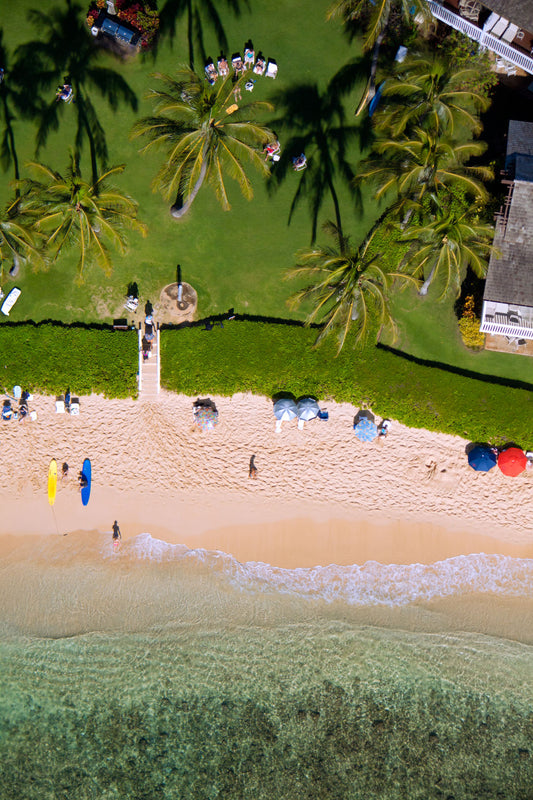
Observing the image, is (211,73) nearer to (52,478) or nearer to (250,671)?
(52,478)

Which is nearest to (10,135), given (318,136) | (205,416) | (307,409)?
(318,136)

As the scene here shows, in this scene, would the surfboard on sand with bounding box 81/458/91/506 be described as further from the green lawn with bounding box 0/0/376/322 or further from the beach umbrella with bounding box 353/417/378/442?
the beach umbrella with bounding box 353/417/378/442

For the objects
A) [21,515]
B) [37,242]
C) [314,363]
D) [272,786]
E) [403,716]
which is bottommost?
[272,786]

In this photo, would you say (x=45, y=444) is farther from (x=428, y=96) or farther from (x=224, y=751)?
(x=428, y=96)

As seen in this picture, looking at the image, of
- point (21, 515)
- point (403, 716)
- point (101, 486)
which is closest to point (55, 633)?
point (21, 515)

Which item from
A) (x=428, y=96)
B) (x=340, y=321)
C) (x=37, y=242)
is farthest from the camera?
(x=37, y=242)

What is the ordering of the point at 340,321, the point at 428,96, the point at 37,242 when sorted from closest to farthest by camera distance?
the point at 428,96 < the point at 340,321 < the point at 37,242

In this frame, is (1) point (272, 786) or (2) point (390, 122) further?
(1) point (272, 786)

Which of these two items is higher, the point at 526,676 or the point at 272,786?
the point at 526,676
